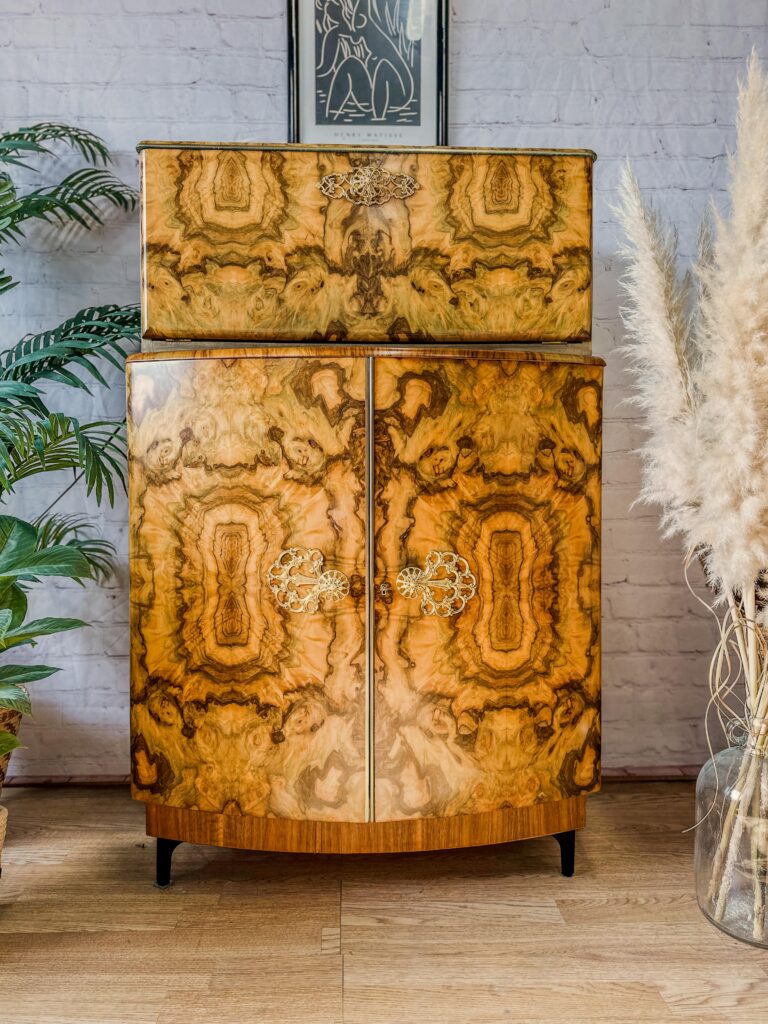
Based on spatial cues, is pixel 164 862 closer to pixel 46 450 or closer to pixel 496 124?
pixel 46 450

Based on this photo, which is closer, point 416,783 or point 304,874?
point 416,783

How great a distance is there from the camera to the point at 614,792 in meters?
1.92

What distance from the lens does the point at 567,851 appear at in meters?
1.52

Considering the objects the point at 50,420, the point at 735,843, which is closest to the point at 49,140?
the point at 50,420

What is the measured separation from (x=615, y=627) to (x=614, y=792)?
16.3 inches

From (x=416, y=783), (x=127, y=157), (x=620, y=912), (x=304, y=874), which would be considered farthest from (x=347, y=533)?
(x=127, y=157)

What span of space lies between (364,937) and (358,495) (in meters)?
0.78

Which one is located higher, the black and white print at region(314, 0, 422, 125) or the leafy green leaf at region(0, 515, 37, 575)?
the black and white print at region(314, 0, 422, 125)

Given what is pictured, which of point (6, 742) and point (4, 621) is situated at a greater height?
point (4, 621)

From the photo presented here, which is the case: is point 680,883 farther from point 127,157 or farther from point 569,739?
point 127,157

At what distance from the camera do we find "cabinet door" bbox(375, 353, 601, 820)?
4.35ft

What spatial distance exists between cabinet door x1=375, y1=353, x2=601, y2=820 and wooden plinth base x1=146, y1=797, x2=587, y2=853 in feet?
0.12

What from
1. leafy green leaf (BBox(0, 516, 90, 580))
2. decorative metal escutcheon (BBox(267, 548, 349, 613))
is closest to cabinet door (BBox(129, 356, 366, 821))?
decorative metal escutcheon (BBox(267, 548, 349, 613))

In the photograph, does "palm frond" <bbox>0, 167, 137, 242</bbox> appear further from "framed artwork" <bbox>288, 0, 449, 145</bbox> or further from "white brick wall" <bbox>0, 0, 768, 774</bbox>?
"framed artwork" <bbox>288, 0, 449, 145</bbox>
